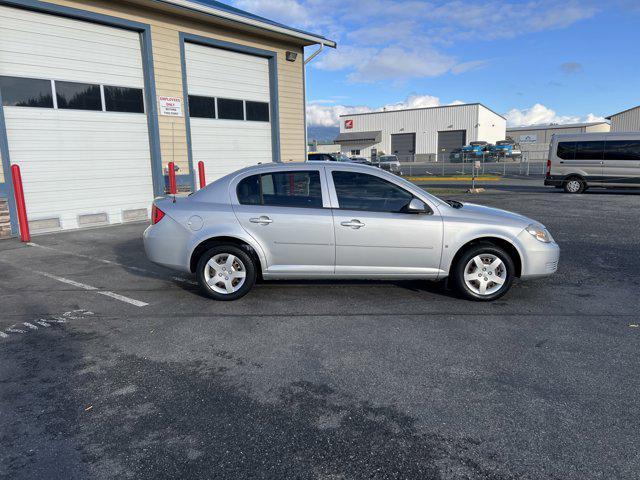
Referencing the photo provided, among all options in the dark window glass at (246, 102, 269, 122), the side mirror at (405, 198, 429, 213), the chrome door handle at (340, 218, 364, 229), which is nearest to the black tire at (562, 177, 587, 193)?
the dark window glass at (246, 102, 269, 122)

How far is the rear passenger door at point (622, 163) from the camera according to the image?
53.4ft

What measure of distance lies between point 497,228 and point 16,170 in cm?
916

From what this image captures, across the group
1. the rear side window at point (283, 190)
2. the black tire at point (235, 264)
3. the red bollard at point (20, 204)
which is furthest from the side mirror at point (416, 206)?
the red bollard at point (20, 204)

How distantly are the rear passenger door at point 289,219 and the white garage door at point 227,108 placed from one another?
8.49 metres

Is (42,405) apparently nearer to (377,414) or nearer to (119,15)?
(377,414)

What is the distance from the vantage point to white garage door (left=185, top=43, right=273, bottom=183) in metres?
13.1

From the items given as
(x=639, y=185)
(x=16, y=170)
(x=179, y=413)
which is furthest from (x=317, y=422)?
(x=639, y=185)

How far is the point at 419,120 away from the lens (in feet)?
217

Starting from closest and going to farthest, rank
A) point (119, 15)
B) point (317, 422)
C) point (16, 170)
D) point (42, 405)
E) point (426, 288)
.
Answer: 1. point (317, 422)
2. point (42, 405)
3. point (426, 288)
4. point (16, 170)
5. point (119, 15)

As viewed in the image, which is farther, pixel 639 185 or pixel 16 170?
pixel 639 185

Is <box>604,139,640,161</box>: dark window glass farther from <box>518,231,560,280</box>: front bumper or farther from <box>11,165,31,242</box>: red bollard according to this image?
<box>11,165,31,242</box>: red bollard

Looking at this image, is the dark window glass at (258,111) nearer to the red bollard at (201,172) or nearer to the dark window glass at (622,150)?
the red bollard at (201,172)

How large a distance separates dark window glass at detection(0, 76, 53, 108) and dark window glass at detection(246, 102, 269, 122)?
18.9ft

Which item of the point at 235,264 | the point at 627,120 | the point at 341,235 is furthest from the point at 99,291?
the point at 627,120
